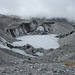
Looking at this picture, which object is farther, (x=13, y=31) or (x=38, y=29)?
(x=38, y=29)

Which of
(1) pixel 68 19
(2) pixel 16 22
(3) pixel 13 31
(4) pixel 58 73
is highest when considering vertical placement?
(1) pixel 68 19

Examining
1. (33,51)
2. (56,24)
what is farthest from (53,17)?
(33,51)

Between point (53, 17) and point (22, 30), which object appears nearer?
point (22, 30)

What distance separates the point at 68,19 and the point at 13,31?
64864 millimetres

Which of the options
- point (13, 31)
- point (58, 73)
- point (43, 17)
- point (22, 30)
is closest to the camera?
point (58, 73)

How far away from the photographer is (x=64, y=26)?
14675 centimetres

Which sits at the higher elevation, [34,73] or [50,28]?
[50,28]

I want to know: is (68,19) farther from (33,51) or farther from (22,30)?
(33,51)

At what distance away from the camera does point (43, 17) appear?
170875 millimetres

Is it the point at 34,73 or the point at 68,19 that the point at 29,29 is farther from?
the point at 34,73

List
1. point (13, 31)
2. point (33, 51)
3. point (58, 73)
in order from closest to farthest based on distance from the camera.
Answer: point (58, 73), point (33, 51), point (13, 31)

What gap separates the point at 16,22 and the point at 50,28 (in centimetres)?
2061

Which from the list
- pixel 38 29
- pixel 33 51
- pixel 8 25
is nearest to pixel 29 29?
pixel 38 29

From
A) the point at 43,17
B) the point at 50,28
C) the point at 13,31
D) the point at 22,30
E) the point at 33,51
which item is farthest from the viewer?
the point at 43,17
